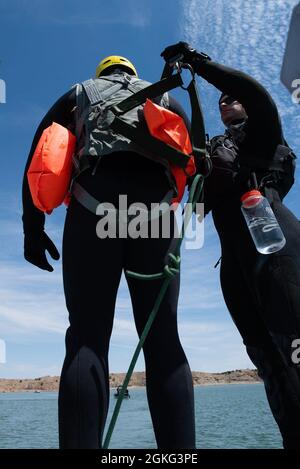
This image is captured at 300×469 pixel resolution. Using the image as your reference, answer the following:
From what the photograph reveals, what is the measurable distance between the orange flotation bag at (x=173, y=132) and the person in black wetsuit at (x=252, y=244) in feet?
1.51

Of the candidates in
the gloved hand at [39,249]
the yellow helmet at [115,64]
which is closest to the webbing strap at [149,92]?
the yellow helmet at [115,64]

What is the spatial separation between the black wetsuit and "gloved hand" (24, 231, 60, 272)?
117 cm

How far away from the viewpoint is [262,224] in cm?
251

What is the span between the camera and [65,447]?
5.12 ft

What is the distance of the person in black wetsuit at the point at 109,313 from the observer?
5.31ft

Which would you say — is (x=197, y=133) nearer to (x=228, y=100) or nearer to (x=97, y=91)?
(x=97, y=91)

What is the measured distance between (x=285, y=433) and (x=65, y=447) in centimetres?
139

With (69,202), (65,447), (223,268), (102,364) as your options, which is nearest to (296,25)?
(223,268)

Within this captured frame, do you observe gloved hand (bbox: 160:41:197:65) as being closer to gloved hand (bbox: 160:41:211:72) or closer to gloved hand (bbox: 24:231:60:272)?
gloved hand (bbox: 160:41:211:72)

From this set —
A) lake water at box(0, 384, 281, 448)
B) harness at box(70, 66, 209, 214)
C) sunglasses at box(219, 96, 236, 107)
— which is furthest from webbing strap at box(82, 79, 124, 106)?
lake water at box(0, 384, 281, 448)

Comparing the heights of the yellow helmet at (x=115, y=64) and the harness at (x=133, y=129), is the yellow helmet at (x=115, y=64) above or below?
above

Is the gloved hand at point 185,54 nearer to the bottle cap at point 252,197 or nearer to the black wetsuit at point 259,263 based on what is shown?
the black wetsuit at point 259,263

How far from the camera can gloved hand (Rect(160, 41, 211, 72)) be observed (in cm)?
229
